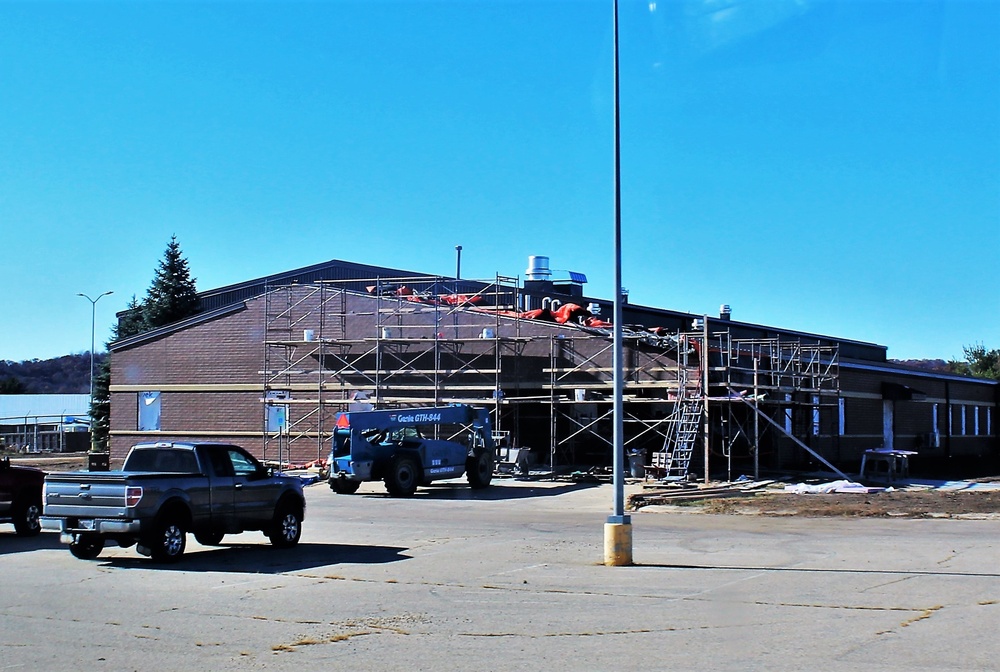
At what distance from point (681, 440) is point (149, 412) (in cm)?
2545

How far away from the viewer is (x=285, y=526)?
19.2m

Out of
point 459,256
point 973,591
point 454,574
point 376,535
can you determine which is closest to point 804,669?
point 973,591

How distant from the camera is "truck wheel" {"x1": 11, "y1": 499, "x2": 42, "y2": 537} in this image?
20.6 meters

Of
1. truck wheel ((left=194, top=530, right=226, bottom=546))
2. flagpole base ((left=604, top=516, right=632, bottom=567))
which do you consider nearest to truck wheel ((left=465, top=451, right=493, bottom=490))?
truck wheel ((left=194, top=530, right=226, bottom=546))

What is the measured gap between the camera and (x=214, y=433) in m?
47.5

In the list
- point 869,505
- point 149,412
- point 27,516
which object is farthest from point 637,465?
point 149,412

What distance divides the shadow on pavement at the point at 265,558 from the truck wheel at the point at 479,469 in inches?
566

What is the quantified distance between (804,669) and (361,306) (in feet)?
120

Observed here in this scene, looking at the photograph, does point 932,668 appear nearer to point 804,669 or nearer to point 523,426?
point 804,669

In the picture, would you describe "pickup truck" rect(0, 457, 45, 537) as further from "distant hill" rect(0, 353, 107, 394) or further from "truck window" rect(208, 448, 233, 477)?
"distant hill" rect(0, 353, 107, 394)

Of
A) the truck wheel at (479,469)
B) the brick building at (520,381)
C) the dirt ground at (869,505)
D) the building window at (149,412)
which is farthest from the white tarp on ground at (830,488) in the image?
the building window at (149,412)

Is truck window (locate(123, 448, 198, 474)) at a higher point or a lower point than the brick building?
lower

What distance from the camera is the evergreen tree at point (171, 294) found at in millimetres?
67438

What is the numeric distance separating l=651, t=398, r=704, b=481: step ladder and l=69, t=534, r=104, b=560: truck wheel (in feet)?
68.4
